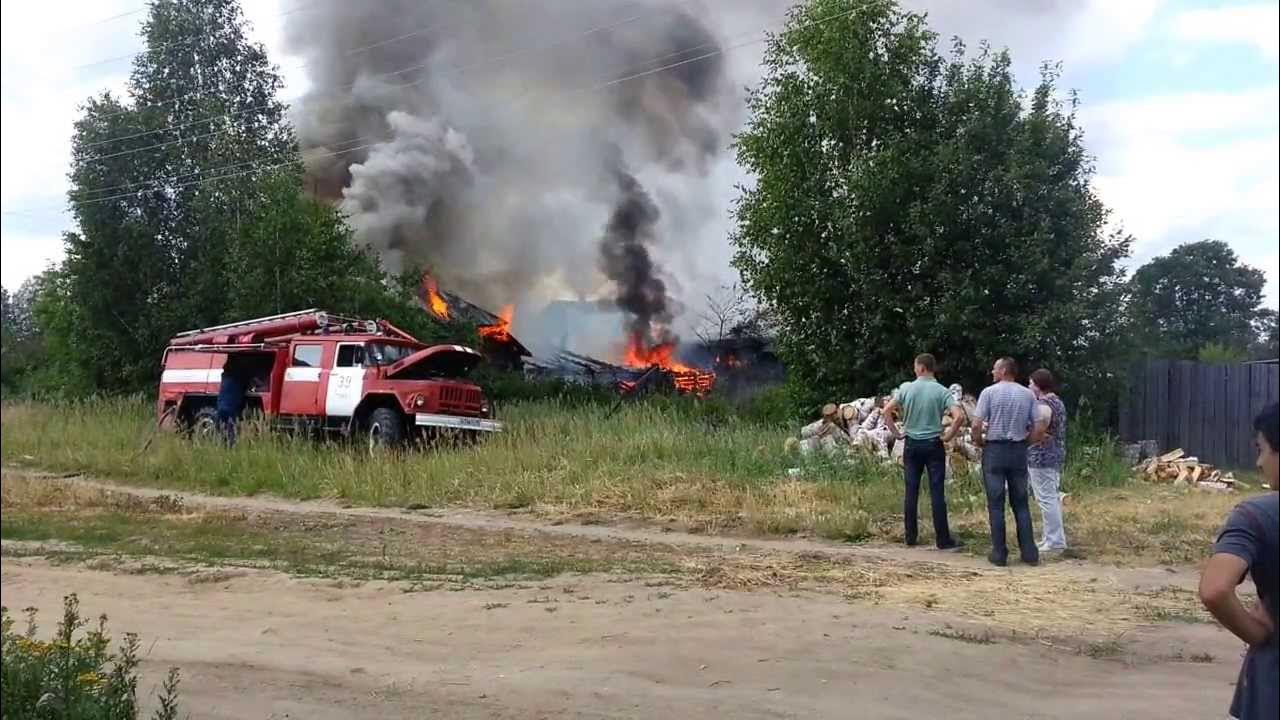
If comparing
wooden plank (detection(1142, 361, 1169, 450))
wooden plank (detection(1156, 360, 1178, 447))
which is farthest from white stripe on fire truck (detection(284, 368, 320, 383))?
wooden plank (detection(1156, 360, 1178, 447))

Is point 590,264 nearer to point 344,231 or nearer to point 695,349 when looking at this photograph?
point 695,349

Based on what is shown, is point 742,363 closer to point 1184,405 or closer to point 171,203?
point 1184,405

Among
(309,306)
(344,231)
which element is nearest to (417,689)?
(309,306)

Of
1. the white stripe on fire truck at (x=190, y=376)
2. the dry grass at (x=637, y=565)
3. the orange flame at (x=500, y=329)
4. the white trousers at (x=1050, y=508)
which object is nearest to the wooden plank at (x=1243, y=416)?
the white trousers at (x=1050, y=508)

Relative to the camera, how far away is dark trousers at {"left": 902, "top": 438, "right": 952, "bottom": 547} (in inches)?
367

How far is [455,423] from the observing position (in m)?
15.5

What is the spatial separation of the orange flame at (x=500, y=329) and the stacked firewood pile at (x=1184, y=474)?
1352 cm

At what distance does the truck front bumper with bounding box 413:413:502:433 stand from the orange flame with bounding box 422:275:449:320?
5.58m

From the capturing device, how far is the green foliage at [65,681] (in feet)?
11.2

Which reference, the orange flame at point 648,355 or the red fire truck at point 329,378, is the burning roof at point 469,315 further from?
the orange flame at point 648,355

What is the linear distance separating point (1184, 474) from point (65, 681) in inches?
612

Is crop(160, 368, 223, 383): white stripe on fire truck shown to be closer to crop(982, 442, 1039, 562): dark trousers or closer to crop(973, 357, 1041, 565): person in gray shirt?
crop(973, 357, 1041, 565): person in gray shirt

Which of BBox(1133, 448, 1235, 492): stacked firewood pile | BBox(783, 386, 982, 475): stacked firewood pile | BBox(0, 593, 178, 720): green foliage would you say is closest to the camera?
BBox(0, 593, 178, 720): green foliage

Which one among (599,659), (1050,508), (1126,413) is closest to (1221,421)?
(1126,413)
